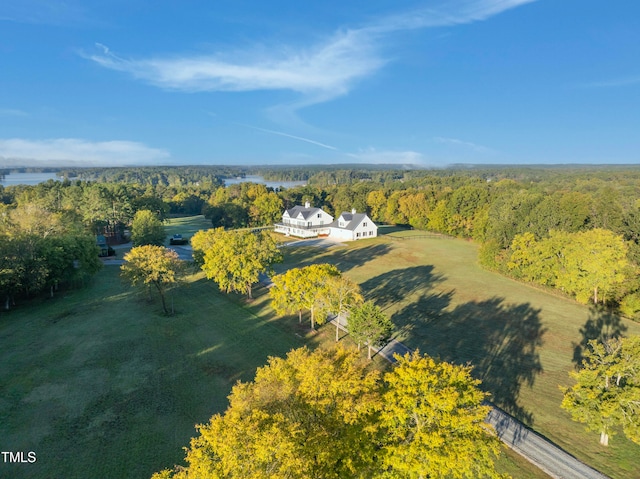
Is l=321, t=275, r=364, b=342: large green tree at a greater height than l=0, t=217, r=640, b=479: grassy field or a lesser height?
greater

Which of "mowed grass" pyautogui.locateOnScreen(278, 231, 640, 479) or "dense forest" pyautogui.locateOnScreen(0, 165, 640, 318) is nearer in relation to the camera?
"mowed grass" pyautogui.locateOnScreen(278, 231, 640, 479)

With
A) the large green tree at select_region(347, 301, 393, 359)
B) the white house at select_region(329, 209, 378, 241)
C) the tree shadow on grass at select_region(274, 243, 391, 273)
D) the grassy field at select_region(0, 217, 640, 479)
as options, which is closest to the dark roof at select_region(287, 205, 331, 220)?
the white house at select_region(329, 209, 378, 241)

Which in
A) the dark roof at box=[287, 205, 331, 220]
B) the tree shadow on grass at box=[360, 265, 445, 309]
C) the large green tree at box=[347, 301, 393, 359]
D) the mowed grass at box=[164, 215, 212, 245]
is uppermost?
the dark roof at box=[287, 205, 331, 220]

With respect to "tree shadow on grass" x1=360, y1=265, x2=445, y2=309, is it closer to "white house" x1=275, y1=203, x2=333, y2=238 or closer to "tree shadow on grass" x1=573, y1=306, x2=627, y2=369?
"tree shadow on grass" x1=573, y1=306, x2=627, y2=369

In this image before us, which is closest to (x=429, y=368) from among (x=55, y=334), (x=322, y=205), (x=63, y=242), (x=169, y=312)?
(x=169, y=312)

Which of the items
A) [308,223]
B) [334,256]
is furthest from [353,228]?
[334,256]

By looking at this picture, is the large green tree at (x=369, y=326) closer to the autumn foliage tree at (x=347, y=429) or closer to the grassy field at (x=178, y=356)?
the grassy field at (x=178, y=356)

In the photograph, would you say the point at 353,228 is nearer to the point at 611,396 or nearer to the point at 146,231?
the point at 146,231
